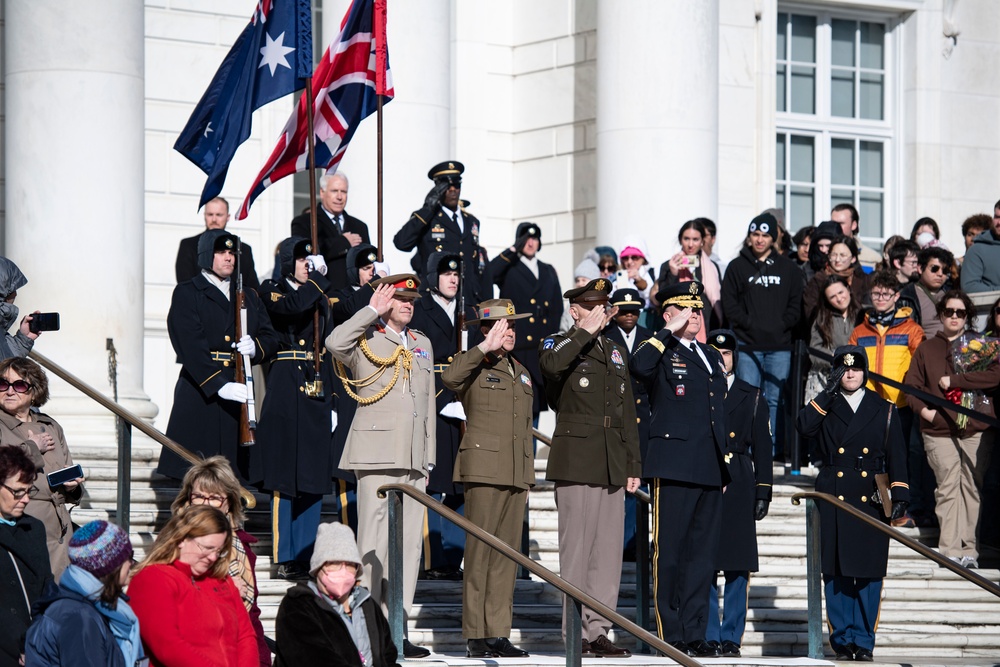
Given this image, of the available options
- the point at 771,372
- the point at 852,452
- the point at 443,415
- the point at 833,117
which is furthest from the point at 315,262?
the point at 833,117

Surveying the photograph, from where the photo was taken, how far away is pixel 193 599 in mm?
7508

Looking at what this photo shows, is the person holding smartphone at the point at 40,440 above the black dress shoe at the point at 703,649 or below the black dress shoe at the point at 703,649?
above

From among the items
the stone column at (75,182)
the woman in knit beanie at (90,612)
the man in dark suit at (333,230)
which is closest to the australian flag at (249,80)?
the man in dark suit at (333,230)

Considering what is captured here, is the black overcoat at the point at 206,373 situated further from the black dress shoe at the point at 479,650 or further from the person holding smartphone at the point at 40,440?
the black dress shoe at the point at 479,650

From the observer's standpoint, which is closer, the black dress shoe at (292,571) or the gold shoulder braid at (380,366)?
the gold shoulder braid at (380,366)

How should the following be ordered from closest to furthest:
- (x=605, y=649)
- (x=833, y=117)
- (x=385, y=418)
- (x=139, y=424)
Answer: (x=605, y=649)
(x=385, y=418)
(x=139, y=424)
(x=833, y=117)

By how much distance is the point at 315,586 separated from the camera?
8.16 metres

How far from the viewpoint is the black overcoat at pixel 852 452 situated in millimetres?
11625

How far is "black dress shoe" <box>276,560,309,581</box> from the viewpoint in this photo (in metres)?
11.0

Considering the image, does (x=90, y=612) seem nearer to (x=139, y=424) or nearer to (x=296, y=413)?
(x=139, y=424)

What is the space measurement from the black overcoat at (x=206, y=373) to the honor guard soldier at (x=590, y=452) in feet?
6.18

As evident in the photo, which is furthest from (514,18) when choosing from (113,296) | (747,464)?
(747,464)

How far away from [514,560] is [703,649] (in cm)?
170

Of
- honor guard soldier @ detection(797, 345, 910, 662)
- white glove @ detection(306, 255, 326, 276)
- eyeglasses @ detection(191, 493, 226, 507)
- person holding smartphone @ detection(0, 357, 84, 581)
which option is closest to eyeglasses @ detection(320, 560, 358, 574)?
eyeglasses @ detection(191, 493, 226, 507)
